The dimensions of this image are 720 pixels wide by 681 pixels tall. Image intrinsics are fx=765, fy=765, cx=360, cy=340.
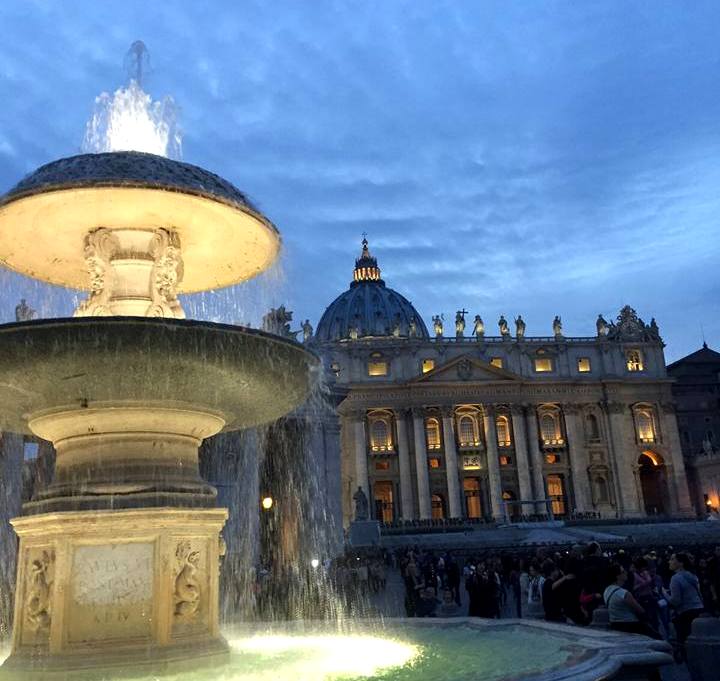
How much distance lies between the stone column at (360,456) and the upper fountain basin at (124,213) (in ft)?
186

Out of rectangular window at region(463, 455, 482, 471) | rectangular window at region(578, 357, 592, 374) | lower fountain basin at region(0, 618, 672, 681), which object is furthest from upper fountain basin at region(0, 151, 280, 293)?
rectangular window at region(578, 357, 592, 374)

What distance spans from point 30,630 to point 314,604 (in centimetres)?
1086

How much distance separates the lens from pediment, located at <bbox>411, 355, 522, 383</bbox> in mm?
66312

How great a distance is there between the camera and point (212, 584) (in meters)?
6.03

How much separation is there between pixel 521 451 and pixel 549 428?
4449 millimetres

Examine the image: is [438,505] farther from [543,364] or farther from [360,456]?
[543,364]

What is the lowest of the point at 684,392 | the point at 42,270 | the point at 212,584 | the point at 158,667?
the point at 158,667

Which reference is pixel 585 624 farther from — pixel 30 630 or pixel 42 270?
pixel 42 270

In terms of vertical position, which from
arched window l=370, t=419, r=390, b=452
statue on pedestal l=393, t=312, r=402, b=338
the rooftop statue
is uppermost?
statue on pedestal l=393, t=312, r=402, b=338

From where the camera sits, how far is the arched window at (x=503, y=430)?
2635 inches

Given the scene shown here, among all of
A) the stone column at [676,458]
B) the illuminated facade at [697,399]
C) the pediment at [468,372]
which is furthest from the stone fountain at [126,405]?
the illuminated facade at [697,399]

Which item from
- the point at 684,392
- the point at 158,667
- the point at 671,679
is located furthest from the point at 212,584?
the point at 684,392

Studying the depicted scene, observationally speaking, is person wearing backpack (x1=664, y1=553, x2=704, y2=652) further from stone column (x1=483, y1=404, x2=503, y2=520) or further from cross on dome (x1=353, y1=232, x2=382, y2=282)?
cross on dome (x1=353, y1=232, x2=382, y2=282)

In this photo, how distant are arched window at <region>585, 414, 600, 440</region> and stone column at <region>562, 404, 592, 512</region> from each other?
985mm
